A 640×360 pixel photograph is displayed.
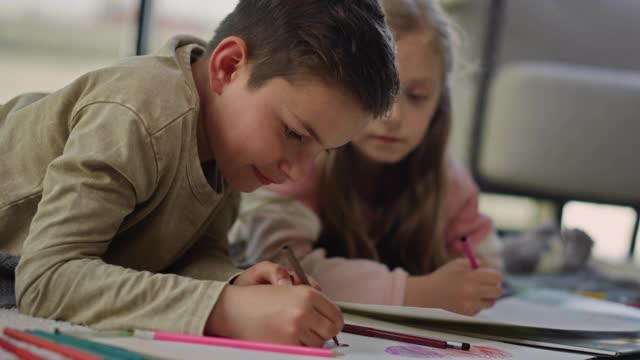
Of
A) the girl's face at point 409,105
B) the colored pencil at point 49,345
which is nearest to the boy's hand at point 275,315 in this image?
the colored pencil at point 49,345

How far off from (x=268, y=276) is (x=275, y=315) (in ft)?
0.26

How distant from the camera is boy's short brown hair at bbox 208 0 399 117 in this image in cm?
79

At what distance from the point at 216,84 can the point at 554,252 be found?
1.09 m

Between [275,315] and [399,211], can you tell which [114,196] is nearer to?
[275,315]

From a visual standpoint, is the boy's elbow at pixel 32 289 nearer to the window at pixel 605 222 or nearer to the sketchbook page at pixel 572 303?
the sketchbook page at pixel 572 303

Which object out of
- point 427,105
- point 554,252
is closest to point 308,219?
point 427,105

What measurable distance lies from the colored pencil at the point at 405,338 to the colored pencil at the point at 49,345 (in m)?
0.29

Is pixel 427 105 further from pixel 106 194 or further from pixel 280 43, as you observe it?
pixel 106 194

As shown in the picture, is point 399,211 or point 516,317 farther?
point 399,211

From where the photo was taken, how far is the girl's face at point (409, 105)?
47.8 inches

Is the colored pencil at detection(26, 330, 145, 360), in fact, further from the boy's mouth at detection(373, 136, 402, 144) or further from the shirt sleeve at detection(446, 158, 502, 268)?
the shirt sleeve at detection(446, 158, 502, 268)

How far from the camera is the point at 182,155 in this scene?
836 millimetres

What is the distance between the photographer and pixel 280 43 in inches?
32.2

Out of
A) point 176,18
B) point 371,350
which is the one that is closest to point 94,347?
point 371,350
